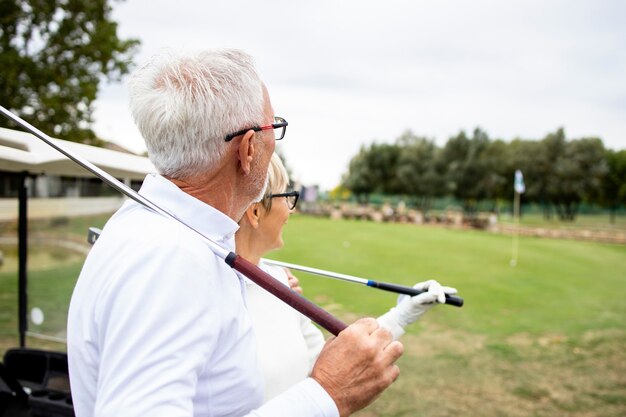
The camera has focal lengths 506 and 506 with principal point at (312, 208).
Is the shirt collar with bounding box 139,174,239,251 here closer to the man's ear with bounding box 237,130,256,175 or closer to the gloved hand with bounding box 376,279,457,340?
the man's ear with bounding box 237,130,256,175

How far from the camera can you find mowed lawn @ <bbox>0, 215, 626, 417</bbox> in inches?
215

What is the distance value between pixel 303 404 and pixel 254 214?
3.90 feet

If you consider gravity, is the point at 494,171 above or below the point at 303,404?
above

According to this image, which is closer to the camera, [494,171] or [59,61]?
[59,61]

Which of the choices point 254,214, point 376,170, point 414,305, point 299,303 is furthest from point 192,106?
point 376,170

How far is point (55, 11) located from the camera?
14414 millimetres

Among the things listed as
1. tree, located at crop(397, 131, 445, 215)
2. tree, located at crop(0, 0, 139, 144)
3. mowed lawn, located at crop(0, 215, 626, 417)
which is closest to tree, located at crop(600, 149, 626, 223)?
tree, located at crop(397, 131, 445, 215)

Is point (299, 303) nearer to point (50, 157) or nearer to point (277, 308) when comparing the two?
point (277, 308)

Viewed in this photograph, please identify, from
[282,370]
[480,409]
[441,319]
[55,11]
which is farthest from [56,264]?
[282,370]

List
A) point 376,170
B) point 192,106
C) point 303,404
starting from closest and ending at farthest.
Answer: point 303,404, point 192,106, point 376,170

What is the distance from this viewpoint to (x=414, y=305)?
243 cm

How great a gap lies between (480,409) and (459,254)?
13.8 meters

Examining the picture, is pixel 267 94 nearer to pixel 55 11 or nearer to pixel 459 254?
pixel 55 11

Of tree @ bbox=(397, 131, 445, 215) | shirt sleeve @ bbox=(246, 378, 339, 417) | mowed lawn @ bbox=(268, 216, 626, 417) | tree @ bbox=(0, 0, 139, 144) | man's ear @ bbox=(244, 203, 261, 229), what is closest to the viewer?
shirt sleeve @ bbox=(246, 378, 339, 417)
